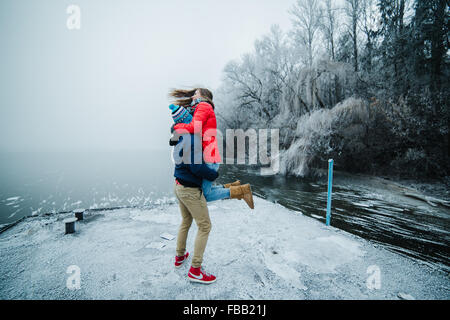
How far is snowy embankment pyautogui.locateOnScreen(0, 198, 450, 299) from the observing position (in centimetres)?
176

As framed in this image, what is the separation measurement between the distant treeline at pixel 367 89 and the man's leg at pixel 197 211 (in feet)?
30.0

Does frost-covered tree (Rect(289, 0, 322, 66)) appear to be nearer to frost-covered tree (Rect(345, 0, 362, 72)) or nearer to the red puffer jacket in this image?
frost-covered tree (Rect(345, 0, 362, 72))

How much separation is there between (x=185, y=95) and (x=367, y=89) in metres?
10.9

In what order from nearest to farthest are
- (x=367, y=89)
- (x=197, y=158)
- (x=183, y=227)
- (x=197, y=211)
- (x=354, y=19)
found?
(x=197, y=158) < (x=197, y=211) < (x=183, y=227) < (x=367, y=89) < (x=354, y=19)

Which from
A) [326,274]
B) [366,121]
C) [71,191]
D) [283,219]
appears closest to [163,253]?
[326,274]

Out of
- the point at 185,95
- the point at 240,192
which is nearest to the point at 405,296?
the point at 240,192

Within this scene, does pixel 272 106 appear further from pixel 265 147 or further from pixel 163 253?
pixel 163 253

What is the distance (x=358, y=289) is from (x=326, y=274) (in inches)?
11.3

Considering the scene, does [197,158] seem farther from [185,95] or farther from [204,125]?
[185,95]

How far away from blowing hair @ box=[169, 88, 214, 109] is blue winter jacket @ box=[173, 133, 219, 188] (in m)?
0.43

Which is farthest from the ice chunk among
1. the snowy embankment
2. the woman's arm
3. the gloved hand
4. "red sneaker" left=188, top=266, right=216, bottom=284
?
the gloved hand

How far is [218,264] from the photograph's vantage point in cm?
217

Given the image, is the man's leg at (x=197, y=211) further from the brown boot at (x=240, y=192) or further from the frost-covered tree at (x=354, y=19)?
the frost-covered tree at (x=354, y=19)

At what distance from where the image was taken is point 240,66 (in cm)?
1588
